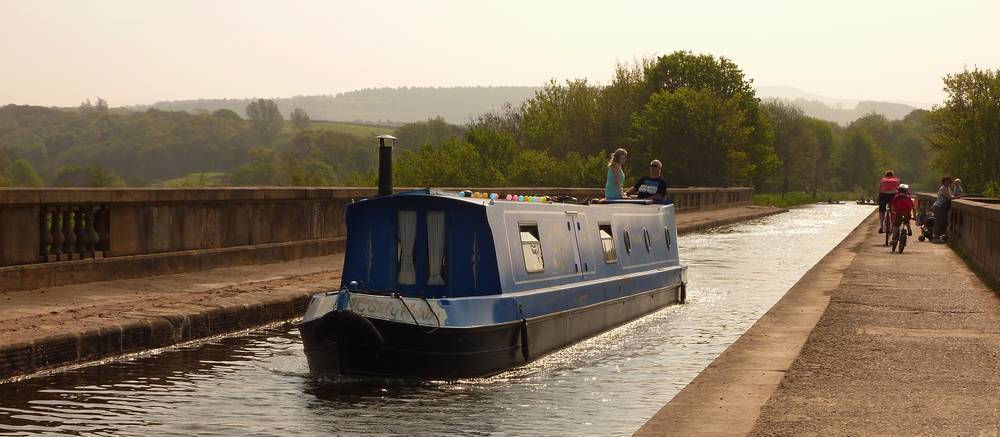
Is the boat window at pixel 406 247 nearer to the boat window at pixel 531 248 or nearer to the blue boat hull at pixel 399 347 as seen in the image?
the blue boat hull at pixel 399 347

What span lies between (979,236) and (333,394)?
15014 millimetres

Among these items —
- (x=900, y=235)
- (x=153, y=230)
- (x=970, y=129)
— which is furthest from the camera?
(x=970, y=129)

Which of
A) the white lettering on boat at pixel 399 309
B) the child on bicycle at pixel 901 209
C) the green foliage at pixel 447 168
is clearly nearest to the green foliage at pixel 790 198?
the green foliage at pixel 447 168

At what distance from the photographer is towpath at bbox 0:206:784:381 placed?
1080 centimetres

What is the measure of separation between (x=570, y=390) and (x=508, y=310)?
1.35 m

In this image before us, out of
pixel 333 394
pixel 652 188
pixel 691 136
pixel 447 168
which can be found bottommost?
pixel 333 394

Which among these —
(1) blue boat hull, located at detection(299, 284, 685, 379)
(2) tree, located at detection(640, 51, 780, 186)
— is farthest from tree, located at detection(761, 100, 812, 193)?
(1) blue boat hull, located at detection(299, 284, 685, 379)

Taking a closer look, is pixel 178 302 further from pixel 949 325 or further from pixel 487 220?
pixel 949 325

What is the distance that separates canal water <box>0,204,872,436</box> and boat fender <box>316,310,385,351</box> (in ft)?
1.15

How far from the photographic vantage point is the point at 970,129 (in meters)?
87.8

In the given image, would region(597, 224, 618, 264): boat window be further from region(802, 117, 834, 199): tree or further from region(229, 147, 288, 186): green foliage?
region(802, 117, 834, 199): tree

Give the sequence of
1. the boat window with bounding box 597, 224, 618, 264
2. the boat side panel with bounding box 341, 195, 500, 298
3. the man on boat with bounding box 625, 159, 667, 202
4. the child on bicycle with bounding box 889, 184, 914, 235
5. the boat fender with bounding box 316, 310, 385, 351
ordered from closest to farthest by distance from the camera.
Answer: the boat fender with bounding box 316, 310, 385, 351 < the boat side panel with bounding box 341, 195, 500, 298 < the boat window with bounding box 597, 224, 618, 264 < the man on boat with bounding box 625, 159, 667, 202 < the child on bicycle with bounding box 889, 184, 914, 235

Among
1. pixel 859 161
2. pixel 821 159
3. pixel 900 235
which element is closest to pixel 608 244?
pixel 900 235

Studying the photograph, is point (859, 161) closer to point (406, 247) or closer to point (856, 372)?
point (406, 247)
